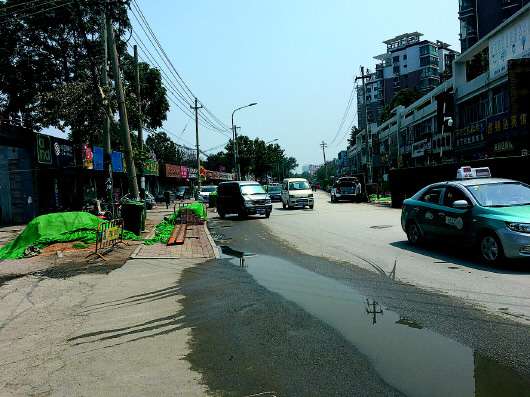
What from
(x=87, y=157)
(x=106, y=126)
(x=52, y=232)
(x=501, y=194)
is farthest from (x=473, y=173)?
(x=87, y=157)

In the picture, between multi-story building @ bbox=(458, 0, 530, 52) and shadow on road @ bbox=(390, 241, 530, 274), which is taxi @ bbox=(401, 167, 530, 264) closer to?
shadow on road @ bbox=(390, 241, 530, 274)

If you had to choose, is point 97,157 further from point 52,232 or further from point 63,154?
point 52,232

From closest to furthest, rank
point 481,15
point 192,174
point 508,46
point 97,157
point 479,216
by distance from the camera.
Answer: point 479,216
point 508,46
point 97,157
point 192,174
point 481,15

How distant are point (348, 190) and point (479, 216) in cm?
3121

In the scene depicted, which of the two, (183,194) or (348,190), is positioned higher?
(183,194)

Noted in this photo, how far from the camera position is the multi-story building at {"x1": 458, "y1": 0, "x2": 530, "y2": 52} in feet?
239

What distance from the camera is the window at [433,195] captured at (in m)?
10.9

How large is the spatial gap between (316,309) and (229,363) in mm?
2076

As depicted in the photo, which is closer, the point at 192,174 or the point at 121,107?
the point at 121,107

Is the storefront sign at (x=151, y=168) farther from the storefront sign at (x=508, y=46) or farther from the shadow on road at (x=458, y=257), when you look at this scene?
the shadow on road at (x=458, y=257)

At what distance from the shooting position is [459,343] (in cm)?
489

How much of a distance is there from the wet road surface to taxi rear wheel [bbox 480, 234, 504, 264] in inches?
75.4

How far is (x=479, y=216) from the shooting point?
9.15 meters

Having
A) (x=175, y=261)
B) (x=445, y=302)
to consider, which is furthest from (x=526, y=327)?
(x=175, y=261)
